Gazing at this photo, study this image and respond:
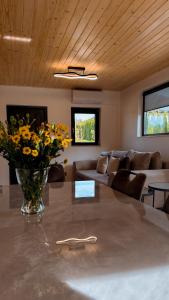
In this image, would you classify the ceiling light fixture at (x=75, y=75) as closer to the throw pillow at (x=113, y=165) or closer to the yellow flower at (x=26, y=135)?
the throw pillow at (x=113, y=165)

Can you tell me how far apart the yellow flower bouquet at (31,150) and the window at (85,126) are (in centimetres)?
463

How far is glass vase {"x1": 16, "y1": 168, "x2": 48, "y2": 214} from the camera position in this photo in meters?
1.23

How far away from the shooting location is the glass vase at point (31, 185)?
1230 millimetres

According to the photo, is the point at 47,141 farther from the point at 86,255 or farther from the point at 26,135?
the point at 86,255

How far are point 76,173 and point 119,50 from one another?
2.90m

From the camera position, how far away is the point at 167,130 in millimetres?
4258

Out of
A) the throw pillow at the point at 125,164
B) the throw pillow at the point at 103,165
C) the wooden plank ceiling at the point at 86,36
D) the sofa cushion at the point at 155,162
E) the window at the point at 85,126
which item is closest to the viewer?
the wooden plank ceiling at the point at 86,36

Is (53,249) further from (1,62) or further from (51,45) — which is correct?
(1,62)

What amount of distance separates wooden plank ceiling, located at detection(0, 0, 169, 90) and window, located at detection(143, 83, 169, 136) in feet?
1.33

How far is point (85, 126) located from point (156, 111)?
1953mm

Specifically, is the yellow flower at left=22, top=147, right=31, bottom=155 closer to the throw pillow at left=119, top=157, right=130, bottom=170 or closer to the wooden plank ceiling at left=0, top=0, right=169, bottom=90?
the wooden plank ceiling at left=0, top=0, right=169, bottom=90

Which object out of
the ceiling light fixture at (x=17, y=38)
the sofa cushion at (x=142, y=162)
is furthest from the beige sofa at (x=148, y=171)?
the ceiling light fixture at (x=17, y=38)

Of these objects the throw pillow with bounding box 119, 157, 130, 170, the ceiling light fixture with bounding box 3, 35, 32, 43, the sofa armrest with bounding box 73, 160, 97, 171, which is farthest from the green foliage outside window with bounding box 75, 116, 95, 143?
the ceiling light fixture with bounding box 3, 35, 32, 43

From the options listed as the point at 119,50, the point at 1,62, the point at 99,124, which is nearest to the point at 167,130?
the point at 119,50
